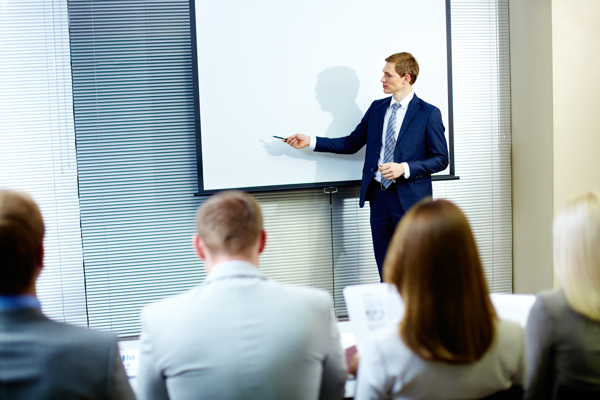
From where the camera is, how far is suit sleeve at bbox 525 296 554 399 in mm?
1113

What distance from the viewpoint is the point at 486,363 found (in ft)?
3.14

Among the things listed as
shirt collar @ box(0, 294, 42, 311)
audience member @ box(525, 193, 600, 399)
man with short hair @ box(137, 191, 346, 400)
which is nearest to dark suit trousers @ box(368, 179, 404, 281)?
audience member @ box(525, 193, 600, 399)

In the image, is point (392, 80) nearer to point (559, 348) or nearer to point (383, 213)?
point (383, 213)

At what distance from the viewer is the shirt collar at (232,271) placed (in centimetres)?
107

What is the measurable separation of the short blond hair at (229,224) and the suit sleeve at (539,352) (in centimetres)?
70

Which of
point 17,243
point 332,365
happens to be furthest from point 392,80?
point 17,243

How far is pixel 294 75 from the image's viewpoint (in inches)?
119

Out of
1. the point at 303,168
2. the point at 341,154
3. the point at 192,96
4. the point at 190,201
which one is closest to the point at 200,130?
the point at 192,96

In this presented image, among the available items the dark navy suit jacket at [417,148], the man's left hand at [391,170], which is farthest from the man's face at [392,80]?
the man's left hand at [391,170]

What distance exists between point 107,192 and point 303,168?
4.22 feet

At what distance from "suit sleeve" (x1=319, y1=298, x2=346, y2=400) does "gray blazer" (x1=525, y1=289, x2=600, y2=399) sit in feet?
1.51

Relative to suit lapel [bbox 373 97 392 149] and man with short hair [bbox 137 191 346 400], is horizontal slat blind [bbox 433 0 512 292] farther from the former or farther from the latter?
man with short hair [bbox 137 191 346 400]

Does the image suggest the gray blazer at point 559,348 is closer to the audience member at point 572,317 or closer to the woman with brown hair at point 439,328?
the audience member at point 572,317

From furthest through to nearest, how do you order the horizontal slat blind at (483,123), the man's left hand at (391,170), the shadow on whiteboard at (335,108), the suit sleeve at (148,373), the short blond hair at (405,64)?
the horizontal slat blind at (483,123) < the shadow on whiteboard at (335,108) < the short blond hair at (405,64) < the man's left hand at (391,170) < the suit sleeve at (148,373)
